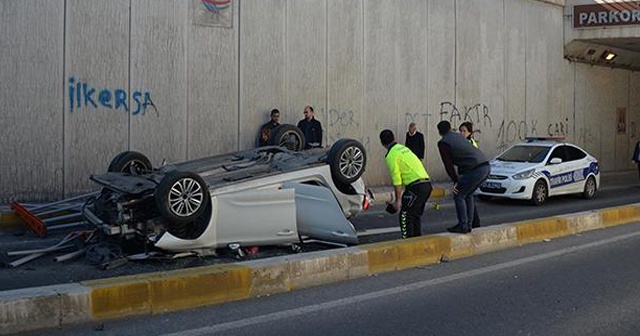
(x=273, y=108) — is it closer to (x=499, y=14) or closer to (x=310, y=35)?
(x=310, y=35)

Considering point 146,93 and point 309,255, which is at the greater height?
point 146,93

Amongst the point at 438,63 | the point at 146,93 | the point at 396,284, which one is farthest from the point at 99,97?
the point at 438,63

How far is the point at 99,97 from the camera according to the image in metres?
13.0

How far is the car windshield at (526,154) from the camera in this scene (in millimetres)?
16250

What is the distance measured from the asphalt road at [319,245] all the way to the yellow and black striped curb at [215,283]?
905 millimetres

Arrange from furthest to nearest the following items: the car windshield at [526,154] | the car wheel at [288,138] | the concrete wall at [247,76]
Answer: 1. the car windshield at [526,154]
2. the concrete wall at [247,76]
3. the car wheel at [288,138]

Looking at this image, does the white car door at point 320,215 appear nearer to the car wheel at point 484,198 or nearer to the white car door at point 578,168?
the car wheel at point 484,198

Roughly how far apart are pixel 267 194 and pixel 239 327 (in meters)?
2.51

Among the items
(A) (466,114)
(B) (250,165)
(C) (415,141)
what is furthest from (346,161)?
(A) (466,114)

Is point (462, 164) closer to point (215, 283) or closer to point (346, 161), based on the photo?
point (346, 161)

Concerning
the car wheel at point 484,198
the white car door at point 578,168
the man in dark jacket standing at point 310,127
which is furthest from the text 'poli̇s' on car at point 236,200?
the white car door at point 578,168

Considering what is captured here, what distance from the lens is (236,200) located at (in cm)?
788

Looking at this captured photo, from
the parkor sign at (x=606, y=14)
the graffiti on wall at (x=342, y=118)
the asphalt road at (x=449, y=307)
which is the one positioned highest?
the parkor sign at (x=606, y=14)

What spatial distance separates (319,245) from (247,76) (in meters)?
7.19
